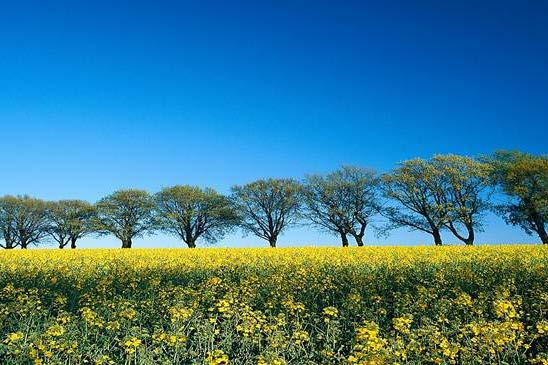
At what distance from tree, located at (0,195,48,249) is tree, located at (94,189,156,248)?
50.0 feet

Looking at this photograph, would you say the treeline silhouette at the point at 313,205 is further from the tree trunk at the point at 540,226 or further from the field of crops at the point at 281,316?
the field of crops at the point at 281,316

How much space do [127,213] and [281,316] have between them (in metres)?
75.5

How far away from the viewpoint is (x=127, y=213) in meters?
79.2

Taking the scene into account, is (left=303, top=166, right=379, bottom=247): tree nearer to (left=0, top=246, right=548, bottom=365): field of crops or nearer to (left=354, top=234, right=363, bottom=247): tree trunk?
(left=354, top=234, right=363, bottom=247): tree trunk

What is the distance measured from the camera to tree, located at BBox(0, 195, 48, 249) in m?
83.2

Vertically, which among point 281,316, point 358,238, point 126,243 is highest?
point 126,243

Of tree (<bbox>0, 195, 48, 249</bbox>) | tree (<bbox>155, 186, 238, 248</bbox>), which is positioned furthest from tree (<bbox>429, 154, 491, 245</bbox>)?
tree (<bbox>0, 195, 48, 249</bbox>)

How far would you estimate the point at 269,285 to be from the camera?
14000mm

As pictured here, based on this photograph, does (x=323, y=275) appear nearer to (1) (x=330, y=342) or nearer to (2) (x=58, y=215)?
(1) (x=330, y=342)

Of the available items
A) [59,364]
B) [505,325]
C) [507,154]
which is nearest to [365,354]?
[505,325]

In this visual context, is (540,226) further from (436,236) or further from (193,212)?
(193,212)

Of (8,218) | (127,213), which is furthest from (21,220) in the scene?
(127,213)

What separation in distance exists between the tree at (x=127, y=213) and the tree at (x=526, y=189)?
56190mm

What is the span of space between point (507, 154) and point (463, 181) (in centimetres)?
1160
